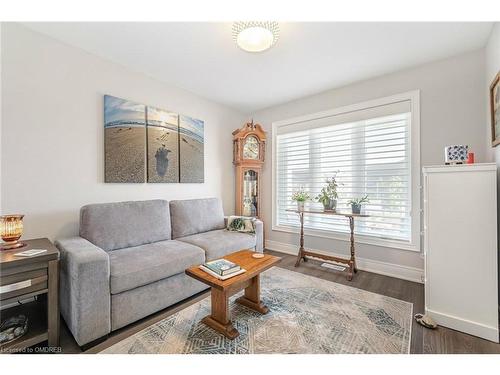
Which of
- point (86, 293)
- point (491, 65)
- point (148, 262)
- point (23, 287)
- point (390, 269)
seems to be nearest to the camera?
point (23, 287)

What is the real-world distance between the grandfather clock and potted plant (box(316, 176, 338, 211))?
1.21 metres

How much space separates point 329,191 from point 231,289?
6.65 ft

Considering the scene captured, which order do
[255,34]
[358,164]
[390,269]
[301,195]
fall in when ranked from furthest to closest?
1. [301,195]
2. [358,164]
3. [390,269]
4. [255,34]

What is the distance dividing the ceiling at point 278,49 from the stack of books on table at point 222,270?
2.01m

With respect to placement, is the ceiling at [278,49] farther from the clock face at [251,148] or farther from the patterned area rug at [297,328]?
the patterned area rug at [297,328]

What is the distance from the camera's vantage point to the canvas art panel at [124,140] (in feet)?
7.88

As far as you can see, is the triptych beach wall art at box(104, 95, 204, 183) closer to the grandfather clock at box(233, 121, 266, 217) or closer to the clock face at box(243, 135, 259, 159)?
the grandfather clock at box(233, 121, 266, 217)

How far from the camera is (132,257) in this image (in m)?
1.92

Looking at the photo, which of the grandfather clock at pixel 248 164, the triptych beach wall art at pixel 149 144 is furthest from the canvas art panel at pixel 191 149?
the grandfather clock at pixel 248 164

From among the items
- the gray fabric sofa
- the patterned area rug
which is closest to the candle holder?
the gray fabric sofa

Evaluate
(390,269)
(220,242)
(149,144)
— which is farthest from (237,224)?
(390,269)

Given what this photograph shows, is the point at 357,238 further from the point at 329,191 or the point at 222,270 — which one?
the point at 222,270

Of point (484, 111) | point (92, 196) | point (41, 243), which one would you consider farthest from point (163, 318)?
point (484, 111)
